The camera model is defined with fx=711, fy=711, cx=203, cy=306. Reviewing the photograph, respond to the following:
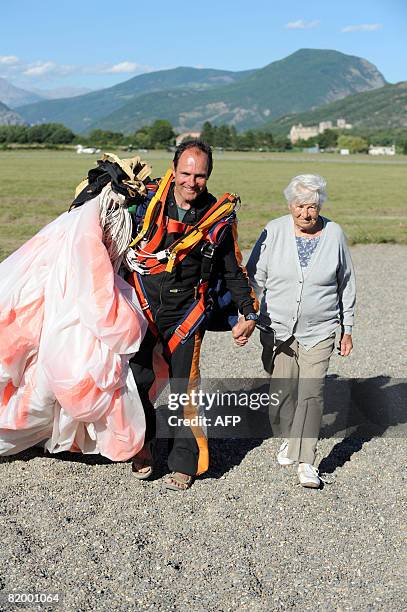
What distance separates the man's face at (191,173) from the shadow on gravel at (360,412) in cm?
207

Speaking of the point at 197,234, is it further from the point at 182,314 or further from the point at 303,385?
the point at 303,385

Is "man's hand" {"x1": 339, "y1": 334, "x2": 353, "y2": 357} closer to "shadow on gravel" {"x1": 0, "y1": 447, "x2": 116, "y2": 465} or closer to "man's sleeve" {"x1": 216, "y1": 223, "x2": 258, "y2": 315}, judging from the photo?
"man's sleeve" {"x1": 216, "y1": 223, "x2": 258, "y2": 315}

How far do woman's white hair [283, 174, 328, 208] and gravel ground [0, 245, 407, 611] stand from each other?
1.74 metres

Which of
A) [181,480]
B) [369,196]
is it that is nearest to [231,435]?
[181,480]

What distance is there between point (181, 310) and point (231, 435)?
1.41m

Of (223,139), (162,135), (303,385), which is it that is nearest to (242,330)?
(303,385)

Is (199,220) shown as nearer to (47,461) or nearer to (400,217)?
(47,461)

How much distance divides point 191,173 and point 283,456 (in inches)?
77.7

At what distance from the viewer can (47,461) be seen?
14.8 ft

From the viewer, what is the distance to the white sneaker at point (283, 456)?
458cm

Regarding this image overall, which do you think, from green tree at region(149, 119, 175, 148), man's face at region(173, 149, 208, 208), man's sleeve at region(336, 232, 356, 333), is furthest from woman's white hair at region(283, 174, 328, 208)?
green tree at region(149, 119, 175, 148)

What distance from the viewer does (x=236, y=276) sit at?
4180 mm

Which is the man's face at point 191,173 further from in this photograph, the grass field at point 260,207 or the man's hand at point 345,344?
the grass field at point 260,207

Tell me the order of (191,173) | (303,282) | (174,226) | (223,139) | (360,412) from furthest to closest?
1. (223,139)
2. (360,412)
3. (303,282)
4. (174,226)
5. (191,173)
